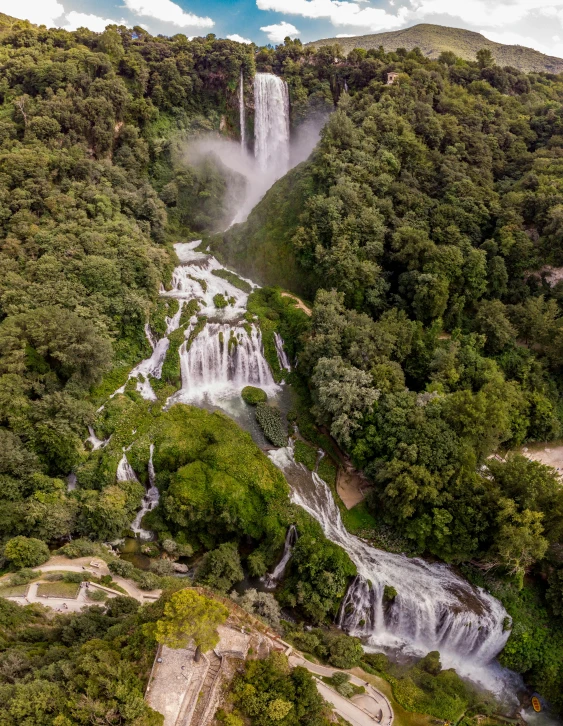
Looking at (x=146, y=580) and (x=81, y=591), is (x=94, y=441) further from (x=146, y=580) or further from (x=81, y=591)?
(x=146, y=580)

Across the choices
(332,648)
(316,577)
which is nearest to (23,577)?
(316,577)

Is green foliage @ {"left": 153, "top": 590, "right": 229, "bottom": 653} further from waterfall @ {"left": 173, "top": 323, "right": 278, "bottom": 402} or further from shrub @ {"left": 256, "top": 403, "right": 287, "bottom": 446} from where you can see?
waterfall @ {"left": 173, "top": 323, "right": 278, "bottom": 402}

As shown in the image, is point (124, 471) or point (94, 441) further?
point (94, 441)

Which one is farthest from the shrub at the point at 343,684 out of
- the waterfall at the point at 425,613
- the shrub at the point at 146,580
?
the shrub at the point at 146,580

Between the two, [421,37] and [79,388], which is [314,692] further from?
[421,37]

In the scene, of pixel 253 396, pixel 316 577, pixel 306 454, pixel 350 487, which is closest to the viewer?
pixel 316 577

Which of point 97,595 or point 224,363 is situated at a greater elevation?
point 224,363

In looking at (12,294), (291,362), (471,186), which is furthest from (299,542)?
(471,186)
